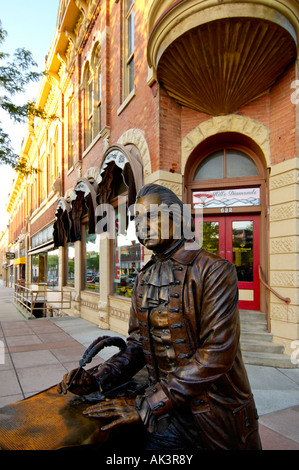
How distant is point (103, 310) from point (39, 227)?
15.9 m

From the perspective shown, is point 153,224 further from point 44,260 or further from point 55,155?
point 44,260

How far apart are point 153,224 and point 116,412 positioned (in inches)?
35.2

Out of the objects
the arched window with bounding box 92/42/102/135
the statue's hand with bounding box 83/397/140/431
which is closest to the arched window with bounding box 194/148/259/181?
the arched window with bounding box 92/42/102/135

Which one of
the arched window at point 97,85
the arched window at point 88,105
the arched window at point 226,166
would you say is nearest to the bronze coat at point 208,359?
the arched window at point 226,166

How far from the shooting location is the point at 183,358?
1.50m

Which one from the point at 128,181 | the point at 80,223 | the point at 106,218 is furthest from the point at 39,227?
the point at 128,181

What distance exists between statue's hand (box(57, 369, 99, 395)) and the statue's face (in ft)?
2.50

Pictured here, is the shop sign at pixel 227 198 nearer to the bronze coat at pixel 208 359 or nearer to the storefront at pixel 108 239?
the storefront at pixel 108 239

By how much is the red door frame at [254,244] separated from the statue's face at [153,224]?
5.13 meters

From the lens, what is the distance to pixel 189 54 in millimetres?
5711

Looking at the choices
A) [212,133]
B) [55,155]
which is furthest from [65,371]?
[55,155]

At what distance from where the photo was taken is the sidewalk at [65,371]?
3.37 meters
